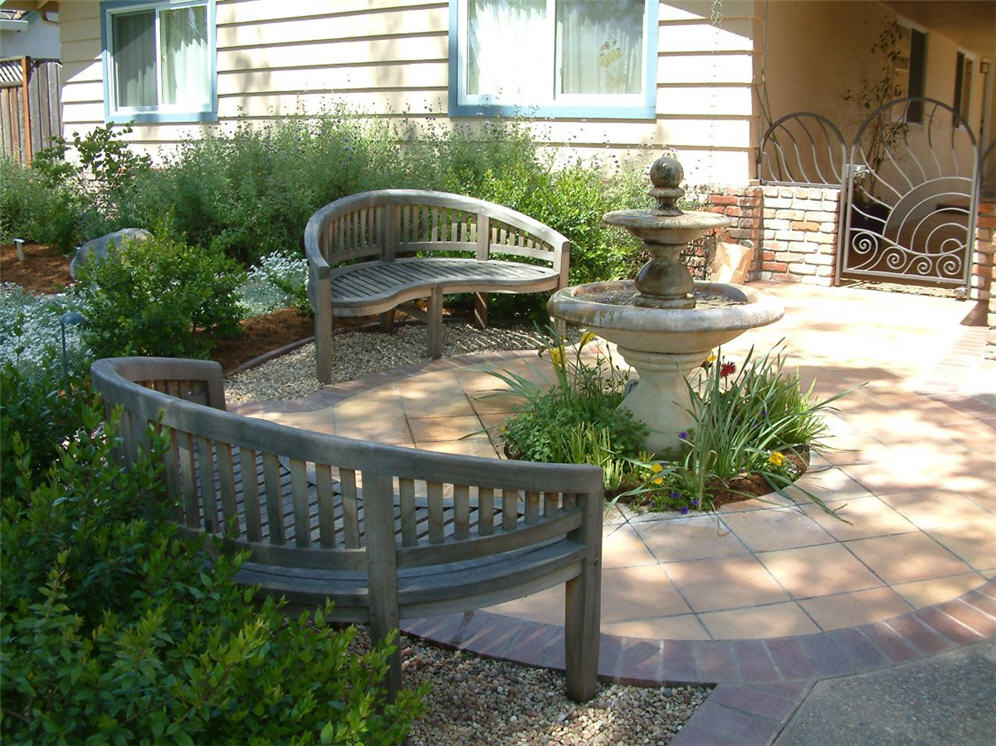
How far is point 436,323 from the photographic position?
6.85 m

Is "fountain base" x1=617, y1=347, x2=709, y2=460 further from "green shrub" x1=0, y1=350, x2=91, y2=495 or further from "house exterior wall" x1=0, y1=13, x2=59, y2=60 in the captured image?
"house exterior wall" x1=0, y1=13, x2=59, y2=60

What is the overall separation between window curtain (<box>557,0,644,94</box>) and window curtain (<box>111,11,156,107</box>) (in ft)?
22.0

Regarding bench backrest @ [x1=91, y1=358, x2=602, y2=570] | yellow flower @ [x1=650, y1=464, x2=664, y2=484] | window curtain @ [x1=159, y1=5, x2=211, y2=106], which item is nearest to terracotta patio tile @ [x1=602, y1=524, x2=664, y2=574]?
yellow flower @ [x1=650, y1=464, x2=664, y2=484]

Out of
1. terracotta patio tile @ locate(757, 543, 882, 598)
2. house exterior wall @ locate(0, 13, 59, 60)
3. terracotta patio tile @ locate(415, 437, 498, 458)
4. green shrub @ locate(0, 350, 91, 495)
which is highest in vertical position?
house exterior wall @ locate(0, 13, 59, 60)

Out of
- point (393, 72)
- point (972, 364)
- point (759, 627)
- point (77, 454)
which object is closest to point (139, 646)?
point (77, 454)

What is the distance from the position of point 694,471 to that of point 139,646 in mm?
3005

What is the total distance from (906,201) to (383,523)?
13.6 metres

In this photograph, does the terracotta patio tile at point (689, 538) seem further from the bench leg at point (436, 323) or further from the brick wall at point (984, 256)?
the brick wall at point (984, 256)

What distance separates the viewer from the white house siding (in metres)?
9.21

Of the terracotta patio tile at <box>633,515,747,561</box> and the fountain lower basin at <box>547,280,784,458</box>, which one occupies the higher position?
the fountain lower basin at <box>547,280,784,458</box>

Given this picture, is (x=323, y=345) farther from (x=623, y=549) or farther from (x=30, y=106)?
(x=30, y=106)

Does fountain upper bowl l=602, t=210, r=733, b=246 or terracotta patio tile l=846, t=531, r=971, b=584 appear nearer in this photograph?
terracotta patio tile l=846, t=531, r=971, b=584

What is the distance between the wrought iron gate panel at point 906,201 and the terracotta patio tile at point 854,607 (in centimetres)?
550

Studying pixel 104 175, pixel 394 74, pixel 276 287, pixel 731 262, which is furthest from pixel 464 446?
pixel 104 175
